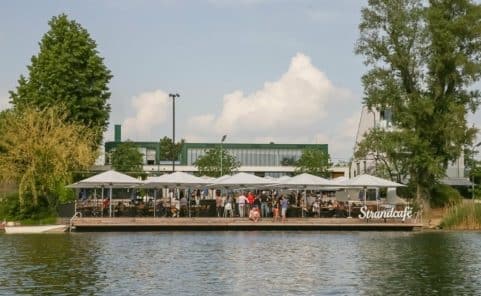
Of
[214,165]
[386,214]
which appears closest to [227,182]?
[386,214]

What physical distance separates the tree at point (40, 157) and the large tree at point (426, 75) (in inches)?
892

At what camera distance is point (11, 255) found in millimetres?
38656

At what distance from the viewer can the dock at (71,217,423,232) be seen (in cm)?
5544

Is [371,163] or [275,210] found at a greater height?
[371,163]

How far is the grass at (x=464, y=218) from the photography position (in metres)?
57.2

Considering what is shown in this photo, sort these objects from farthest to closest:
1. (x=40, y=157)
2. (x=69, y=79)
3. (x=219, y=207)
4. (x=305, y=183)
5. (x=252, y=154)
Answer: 1. (x=252, y=154)
2. (x=69, y=79)
3. (x=40, y=157)
4. (x=219, y=207)
5. (x=305, y=183)

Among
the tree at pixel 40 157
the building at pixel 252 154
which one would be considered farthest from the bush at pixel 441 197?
the building at pixel 252 154

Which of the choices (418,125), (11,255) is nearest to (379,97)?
(418,125)

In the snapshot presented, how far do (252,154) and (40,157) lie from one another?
103202 mm

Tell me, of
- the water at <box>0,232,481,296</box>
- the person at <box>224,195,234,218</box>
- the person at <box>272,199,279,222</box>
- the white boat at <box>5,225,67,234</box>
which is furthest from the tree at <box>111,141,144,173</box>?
the water at <box>0,232,481,296</box>

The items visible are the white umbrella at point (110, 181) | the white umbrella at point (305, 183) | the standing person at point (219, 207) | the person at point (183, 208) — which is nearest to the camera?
the white umbrella at point (110, 181)

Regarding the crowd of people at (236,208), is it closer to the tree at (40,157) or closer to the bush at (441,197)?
the tree at (40,157)

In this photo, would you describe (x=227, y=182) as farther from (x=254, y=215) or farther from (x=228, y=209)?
(x=254, y=215)

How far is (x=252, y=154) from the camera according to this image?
16450 centimetres
